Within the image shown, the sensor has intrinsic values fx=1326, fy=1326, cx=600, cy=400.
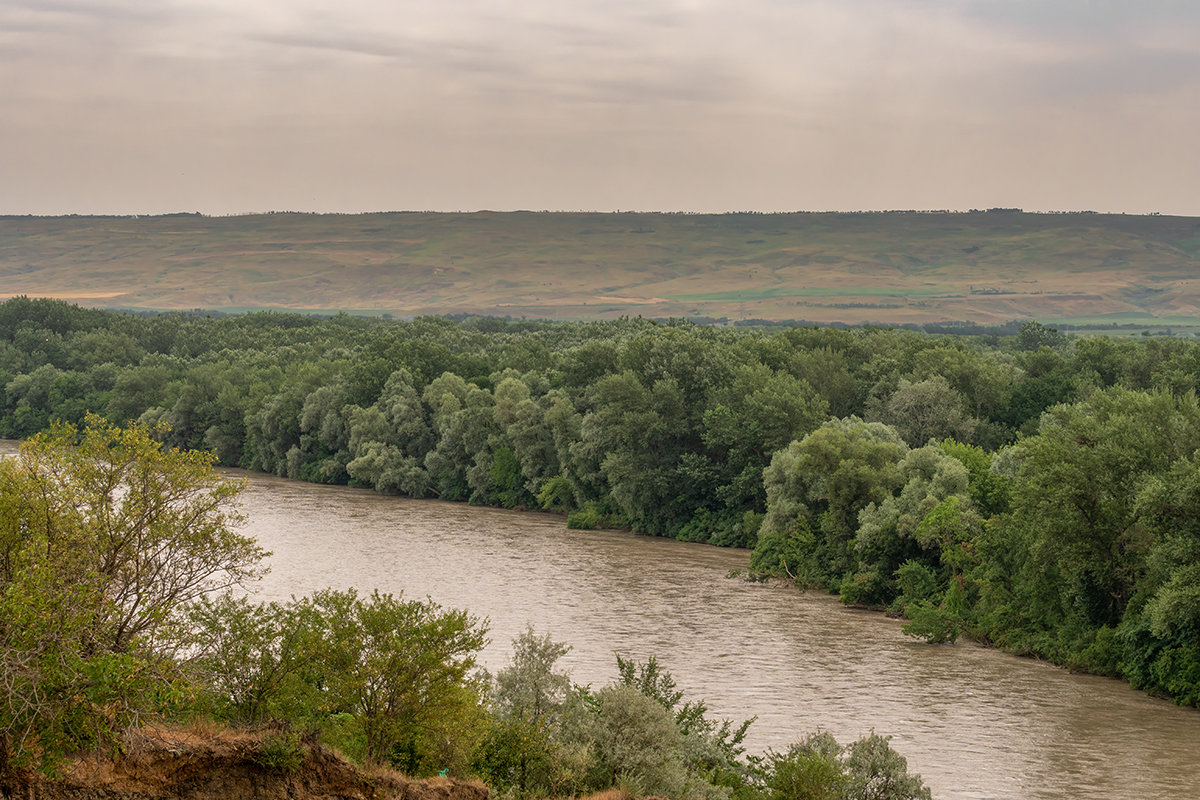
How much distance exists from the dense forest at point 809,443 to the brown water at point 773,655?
244 centimetres

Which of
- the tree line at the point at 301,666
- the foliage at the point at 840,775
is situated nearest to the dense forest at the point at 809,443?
the tree line at the point at 301,666

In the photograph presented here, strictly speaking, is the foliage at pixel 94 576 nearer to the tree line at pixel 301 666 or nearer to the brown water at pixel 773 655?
the tree line at pixel 301 666

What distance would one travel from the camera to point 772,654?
1799 inches

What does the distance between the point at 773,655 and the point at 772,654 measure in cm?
16

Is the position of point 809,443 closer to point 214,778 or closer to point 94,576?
point 94,576

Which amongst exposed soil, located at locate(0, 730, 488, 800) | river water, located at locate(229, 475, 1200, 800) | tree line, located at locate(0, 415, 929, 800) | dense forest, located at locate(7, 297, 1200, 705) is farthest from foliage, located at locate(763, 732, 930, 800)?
dense forest, located at locate(7, 297, 1200, 705)

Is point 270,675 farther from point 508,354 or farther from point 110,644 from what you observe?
point 508,354

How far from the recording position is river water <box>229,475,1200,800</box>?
3453 centimetres

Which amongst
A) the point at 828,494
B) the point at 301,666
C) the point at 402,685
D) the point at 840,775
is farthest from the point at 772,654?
the point at 301,666

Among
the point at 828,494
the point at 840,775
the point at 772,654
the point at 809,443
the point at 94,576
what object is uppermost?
the point at 94,576

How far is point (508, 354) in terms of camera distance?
109m

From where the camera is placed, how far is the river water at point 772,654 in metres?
34.5

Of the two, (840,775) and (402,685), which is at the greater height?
(402,685)

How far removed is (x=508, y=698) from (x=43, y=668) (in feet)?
33.6
